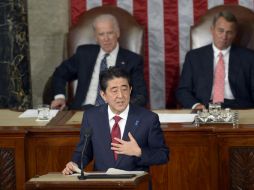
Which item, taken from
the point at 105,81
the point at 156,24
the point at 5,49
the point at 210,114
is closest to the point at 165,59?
the point at 156,24

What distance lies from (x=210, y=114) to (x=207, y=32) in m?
1.86

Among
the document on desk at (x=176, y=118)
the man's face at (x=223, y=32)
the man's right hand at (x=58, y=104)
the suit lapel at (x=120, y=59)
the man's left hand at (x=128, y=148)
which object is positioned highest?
the man's face at (x=223, y=32)

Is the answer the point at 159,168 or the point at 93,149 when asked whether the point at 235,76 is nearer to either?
the point at 159,168

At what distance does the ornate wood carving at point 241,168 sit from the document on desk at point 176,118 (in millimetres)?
524

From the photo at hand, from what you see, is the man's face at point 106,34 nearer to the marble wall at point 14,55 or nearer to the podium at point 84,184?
the marble wall at point 14,55

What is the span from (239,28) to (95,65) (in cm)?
130

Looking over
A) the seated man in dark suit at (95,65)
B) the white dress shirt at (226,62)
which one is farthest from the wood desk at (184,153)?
the white dress shirt at (226,62)

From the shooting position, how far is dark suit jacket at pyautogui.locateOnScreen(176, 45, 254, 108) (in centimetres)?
735

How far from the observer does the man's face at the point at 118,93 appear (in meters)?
4.82

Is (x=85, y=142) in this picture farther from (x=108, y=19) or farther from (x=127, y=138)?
(x=108, y=19)

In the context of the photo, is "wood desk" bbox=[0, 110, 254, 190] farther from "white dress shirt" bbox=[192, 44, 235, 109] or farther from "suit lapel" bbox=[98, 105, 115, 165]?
"white dress shirt" bbox=[192, 44, 235, 109]

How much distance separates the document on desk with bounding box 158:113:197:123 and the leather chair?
150 cm

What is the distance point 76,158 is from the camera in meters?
4.84

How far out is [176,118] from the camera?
249 inches
